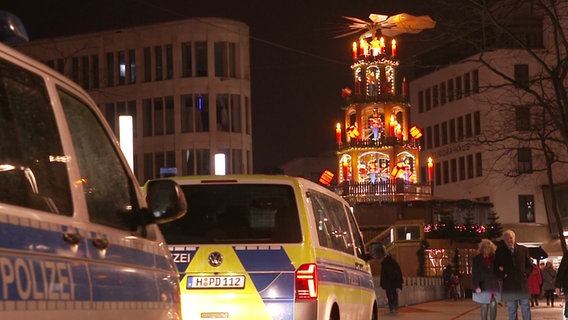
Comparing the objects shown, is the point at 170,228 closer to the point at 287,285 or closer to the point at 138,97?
the point at 287,285

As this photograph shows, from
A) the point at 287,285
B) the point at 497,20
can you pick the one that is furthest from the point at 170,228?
the point at 497,20

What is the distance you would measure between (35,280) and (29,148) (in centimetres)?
61

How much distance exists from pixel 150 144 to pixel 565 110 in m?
41.4

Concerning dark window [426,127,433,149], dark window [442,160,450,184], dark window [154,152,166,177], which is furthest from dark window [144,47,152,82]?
dark window [426,127,433,149]

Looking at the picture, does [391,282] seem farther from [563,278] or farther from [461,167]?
[461,167]

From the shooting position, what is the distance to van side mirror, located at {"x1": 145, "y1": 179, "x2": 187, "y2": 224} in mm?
5395

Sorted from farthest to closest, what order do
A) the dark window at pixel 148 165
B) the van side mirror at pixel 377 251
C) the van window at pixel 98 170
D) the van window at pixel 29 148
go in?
the dark window at pixel 148 165, the van side mirror at pixel 377 251, the van window at pixel 98 170, the van window at pixel 29 148

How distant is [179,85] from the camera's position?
6256 centimetres

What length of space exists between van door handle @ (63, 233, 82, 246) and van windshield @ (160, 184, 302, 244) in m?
6.10

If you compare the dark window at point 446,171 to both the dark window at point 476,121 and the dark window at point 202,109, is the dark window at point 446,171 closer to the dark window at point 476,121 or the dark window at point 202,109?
the dark window at point 476,121

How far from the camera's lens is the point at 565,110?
23.7 meters

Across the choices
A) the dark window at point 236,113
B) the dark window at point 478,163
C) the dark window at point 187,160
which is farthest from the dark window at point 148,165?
the dark window at point 478,163

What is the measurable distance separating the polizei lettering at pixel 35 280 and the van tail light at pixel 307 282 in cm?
609

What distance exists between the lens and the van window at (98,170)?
190 inches
